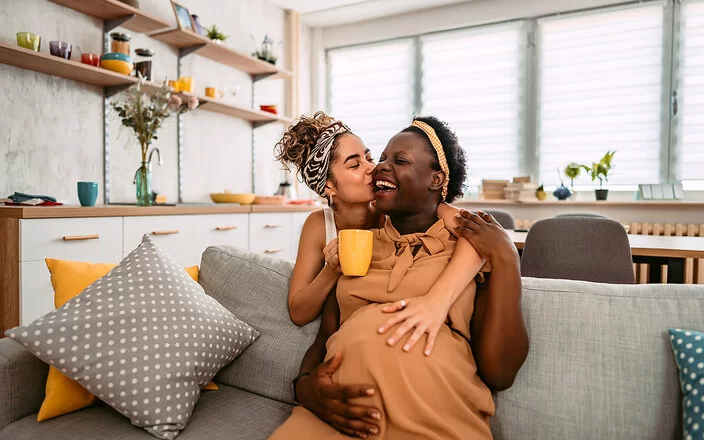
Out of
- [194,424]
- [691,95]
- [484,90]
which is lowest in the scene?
[194,424]

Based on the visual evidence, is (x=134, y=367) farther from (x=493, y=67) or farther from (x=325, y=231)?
(x=493, y=67)

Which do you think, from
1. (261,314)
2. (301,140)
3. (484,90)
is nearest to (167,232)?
(301,140)

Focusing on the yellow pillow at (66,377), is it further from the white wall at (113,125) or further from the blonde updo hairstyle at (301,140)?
the white wall at (113,125)

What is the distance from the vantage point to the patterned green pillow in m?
0.92

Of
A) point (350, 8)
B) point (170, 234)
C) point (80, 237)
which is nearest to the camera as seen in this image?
point (80, 237)

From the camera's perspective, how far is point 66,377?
1.21 metres

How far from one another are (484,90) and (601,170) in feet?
4.38

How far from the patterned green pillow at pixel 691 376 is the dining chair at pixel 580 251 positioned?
114cm

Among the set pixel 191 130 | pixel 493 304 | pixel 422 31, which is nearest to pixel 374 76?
pixel 422 31

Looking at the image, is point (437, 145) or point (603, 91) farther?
point (603, 91)

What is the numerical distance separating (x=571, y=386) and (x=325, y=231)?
768 millimetres

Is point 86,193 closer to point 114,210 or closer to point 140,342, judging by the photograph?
point 114,210

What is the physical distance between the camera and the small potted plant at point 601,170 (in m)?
4.21

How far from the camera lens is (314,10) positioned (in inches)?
199
